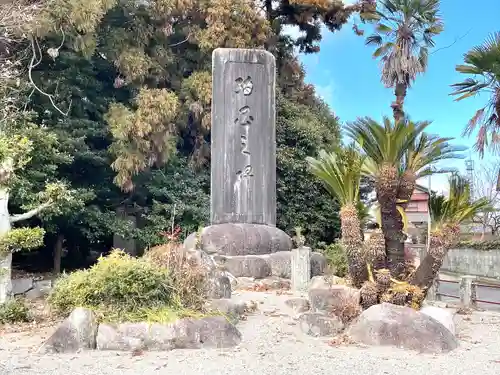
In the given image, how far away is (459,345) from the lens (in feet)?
19.5

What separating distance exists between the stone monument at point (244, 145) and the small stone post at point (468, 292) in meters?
3.76

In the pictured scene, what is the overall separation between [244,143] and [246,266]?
3.11m

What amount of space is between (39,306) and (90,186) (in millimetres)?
6140

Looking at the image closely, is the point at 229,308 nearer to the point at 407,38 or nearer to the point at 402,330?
the point at 402,330

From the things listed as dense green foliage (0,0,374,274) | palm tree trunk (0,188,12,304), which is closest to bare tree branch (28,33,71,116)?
dense green foliage (0,0,374,274)

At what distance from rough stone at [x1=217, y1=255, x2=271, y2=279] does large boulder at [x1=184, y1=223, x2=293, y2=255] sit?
0.37 m

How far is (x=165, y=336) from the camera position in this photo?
217 inches

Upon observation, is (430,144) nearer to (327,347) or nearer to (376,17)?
(327,347)

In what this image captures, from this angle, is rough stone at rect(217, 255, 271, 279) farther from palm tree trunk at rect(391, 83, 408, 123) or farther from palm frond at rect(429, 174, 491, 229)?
palm tree trunk at rect(391, 83, 408, 123)

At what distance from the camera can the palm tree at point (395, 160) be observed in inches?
251

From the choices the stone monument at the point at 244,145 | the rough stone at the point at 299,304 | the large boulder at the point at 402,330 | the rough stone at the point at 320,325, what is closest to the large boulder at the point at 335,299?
the rough stone at the point at 320,325

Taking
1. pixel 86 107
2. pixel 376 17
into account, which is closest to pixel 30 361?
pixel 86 107

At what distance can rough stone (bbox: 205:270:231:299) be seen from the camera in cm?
672

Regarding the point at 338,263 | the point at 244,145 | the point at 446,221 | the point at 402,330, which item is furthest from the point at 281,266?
the point at 402,330
